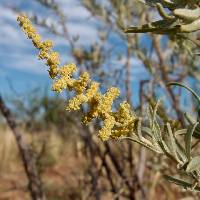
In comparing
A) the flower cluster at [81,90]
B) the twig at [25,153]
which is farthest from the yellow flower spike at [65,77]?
the twig at [25,153]

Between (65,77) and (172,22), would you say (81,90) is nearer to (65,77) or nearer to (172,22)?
(65,77)

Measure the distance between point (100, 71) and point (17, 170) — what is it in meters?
6.77

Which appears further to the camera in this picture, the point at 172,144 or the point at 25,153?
the point at 25,153

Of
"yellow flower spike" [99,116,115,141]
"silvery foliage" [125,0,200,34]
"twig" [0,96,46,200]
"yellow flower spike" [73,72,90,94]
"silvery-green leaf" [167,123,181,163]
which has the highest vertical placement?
"silvery foliage" [125,0,200,34]

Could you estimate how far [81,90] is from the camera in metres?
0.74

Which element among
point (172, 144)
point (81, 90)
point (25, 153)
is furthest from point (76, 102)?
point (25, 153)

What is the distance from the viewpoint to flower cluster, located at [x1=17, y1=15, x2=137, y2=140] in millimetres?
729

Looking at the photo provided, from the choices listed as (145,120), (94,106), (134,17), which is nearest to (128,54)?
(134,17)

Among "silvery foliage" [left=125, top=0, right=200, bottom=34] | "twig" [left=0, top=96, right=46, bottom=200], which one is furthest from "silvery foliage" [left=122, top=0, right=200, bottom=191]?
"twig" [left=0, top=96, right=46, bottom=200]

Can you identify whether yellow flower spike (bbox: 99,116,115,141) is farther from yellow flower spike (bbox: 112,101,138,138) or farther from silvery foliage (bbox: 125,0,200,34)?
silvery foliage (bbox: 125,0,200,34)

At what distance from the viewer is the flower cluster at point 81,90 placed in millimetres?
729

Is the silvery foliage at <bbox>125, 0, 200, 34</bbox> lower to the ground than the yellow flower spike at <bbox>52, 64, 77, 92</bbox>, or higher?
higher

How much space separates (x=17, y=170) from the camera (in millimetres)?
9242

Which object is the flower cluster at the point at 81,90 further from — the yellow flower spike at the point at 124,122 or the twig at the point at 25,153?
the twig at the point at 25,153
